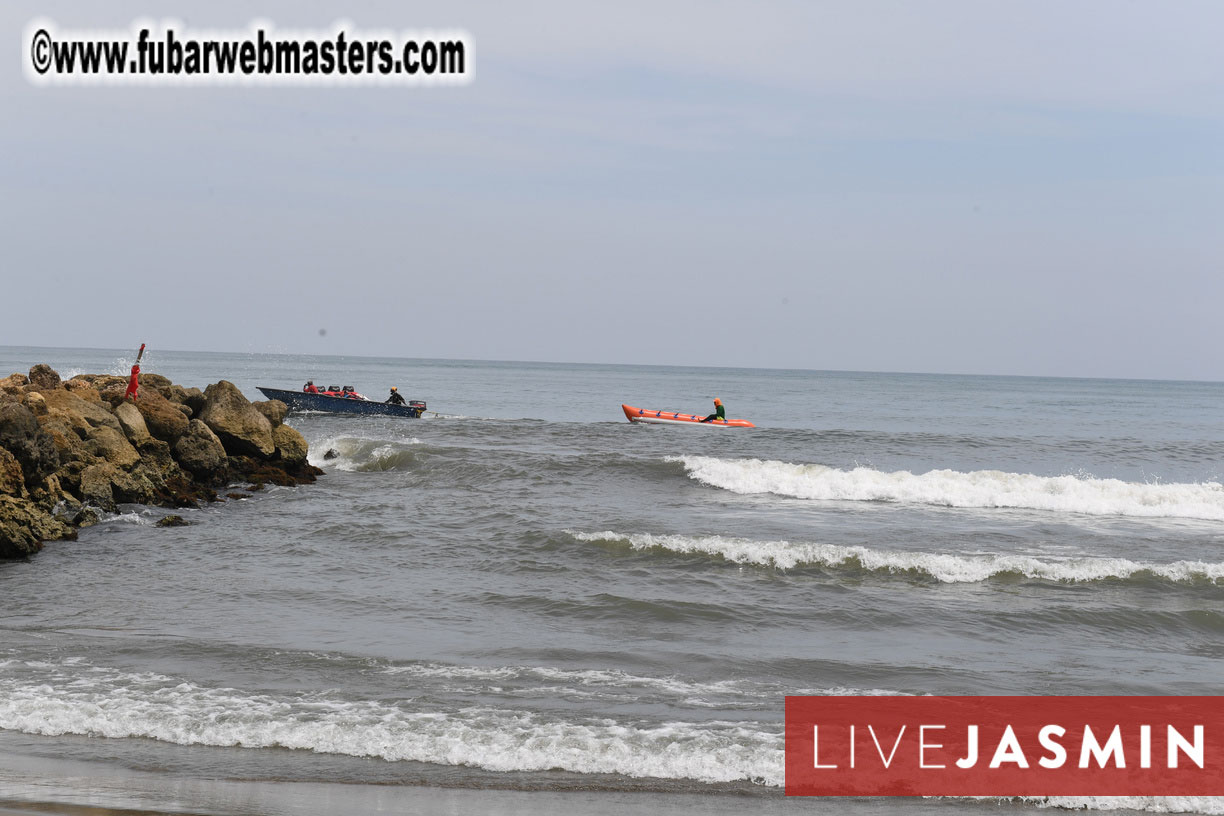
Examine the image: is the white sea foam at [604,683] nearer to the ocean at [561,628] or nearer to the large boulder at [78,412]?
the ocean at [561,628]

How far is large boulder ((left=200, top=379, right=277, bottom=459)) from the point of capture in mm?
21672

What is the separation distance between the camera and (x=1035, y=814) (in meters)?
6.17

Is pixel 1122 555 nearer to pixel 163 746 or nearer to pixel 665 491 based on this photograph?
pixel 665 491

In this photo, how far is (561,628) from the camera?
1074 centimetres

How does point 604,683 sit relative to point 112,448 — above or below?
below

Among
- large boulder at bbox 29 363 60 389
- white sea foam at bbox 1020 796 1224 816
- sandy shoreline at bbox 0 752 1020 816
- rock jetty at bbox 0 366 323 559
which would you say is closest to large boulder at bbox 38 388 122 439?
rock jetty at bbox 0 366 323 559

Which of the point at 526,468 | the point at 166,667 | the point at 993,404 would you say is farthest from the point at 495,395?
the point at 166,667

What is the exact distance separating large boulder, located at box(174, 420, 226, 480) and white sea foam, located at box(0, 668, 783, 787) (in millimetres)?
12315

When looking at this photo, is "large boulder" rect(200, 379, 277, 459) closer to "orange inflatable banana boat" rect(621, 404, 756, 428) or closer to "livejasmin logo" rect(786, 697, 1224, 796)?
"livejasmin logo" rect(786, 697, 1224, 796)

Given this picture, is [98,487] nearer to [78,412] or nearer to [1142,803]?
[78,412]

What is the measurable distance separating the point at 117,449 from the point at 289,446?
4.81 metres

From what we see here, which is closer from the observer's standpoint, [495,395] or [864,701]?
[864,701]

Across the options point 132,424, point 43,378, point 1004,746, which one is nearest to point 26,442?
point 132,424

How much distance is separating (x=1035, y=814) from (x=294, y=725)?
5.14 metres
